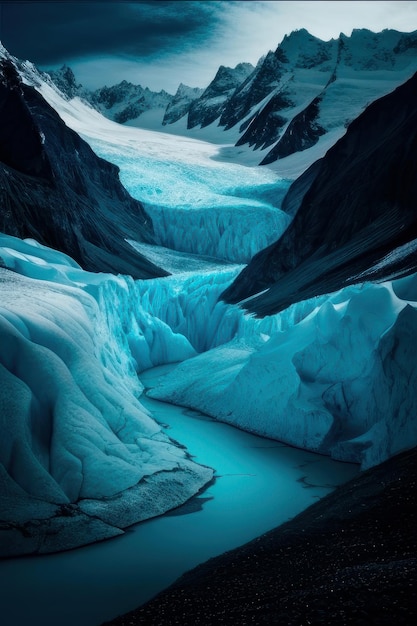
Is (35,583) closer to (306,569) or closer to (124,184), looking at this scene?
(306,569)

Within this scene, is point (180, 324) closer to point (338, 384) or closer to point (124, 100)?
point (338, 384)

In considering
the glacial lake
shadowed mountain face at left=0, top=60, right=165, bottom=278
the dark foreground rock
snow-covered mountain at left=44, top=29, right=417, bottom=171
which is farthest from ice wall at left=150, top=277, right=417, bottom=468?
snow-covered mountain at left=44, top=29, right=417, bottom=171

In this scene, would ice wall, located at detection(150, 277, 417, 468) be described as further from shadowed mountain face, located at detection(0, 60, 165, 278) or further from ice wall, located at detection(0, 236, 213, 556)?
shadowed mountain face, located at detection(0, 60, 165, 278)

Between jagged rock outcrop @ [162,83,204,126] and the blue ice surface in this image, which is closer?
the blue ice surface

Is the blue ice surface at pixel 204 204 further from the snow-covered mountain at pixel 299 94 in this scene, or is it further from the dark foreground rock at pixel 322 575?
the dark foreground rock at pixel 322 575

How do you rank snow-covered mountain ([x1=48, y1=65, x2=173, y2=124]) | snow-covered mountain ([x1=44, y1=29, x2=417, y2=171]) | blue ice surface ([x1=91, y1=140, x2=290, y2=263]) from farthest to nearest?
snow-covered mountain ([x1=48, y1=65, x2=173, y2=124]) → snow-covered mountain ([x1=44, y1=29, x2=417, y2=171]) → blue ice surface ([x1=91, y1=140, x2=290, y2=263])

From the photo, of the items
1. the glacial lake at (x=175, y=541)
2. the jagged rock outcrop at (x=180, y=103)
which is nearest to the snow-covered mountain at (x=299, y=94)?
the jagged rock outcrop at (x=180, y=103)
